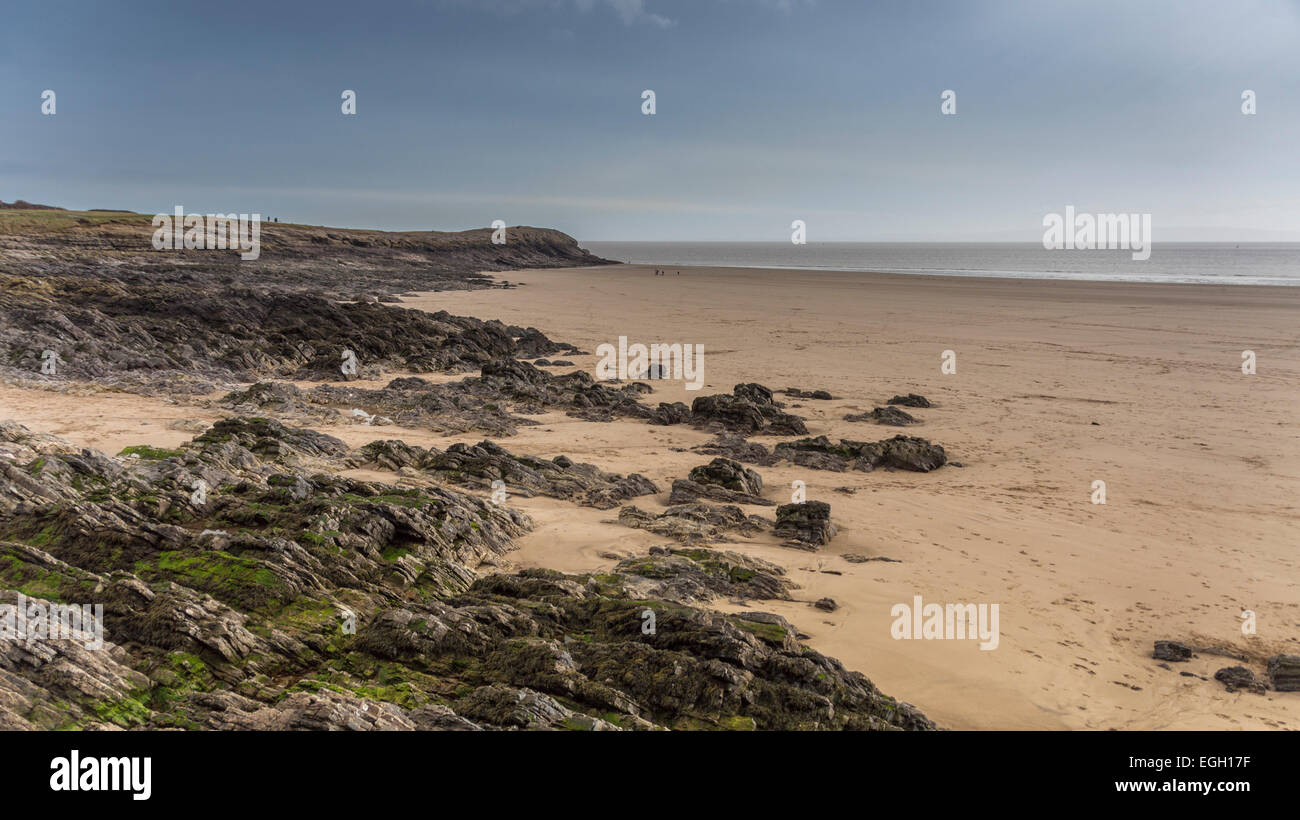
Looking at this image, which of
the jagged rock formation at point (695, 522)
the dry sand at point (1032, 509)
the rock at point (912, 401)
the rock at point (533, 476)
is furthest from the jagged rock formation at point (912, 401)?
the jagged rock formation at point (695, 522)

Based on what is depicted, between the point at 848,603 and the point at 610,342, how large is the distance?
2715cm

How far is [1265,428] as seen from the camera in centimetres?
1912

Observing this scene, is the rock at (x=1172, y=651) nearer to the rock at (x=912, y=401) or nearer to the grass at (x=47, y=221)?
the rock at (x=912, y=401)

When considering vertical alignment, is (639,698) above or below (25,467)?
below

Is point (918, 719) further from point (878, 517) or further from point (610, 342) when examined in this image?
point (610, 342)

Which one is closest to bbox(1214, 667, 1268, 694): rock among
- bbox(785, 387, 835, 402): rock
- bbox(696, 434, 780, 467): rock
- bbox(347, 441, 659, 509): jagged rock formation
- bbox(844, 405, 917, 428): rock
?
bbox(347, 441, 659, 509): jagged rock formation

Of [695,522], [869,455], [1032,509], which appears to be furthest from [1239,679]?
[869,455]

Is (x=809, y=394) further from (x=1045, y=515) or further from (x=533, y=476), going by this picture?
(x=533, y=476)

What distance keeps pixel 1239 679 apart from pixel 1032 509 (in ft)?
18.4

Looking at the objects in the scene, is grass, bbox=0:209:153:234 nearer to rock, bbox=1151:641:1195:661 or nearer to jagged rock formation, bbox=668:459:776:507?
jagged rock formation, bbox=668:459:776:507

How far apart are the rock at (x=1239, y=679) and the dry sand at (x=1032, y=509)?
116mm

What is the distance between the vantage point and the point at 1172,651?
28.4 feet

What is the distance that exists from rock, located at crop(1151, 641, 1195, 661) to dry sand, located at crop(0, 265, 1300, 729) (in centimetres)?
14
